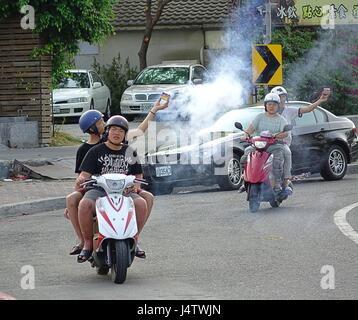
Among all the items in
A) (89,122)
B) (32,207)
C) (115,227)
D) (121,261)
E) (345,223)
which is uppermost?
(89,122)

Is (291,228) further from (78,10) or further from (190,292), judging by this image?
(78,10)

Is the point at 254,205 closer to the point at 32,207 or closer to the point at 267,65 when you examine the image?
the point at 32,207

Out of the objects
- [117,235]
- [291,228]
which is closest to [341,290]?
[117,235]

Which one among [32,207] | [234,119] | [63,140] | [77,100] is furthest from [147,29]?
[32,207]

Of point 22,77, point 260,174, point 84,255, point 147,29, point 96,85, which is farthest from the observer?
point 147,29

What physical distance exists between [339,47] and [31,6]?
7.92 meters

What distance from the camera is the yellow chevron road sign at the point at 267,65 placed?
23828mm

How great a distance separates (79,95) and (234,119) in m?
12.7

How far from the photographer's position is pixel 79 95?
32562 millimetres

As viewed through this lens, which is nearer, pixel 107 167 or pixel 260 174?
pixel 107 167

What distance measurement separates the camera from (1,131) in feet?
80.4

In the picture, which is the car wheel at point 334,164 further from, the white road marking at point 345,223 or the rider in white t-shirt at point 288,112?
the white road marking at point 345,223

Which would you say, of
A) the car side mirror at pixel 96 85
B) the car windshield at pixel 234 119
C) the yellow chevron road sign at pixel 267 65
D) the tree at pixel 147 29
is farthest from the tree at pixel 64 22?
the tree at pixel 147 29

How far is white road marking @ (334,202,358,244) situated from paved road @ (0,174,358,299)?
89 mm
